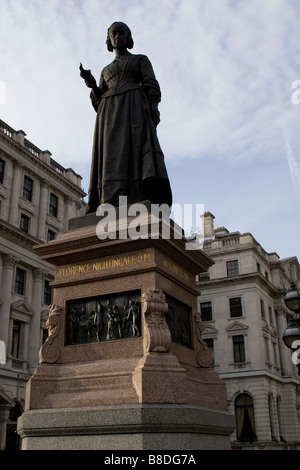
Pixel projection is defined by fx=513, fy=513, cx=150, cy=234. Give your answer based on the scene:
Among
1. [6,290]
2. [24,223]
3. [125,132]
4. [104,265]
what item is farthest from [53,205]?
[104,265]

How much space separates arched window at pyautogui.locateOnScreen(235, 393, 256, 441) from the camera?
4666cm

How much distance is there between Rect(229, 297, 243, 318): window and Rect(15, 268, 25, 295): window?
22.6 meters

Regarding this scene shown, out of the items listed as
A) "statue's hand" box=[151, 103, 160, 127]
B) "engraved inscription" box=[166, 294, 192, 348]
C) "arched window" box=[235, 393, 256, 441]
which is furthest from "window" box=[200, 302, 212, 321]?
"engraved inscription" box=[166, 294, 192, 348]

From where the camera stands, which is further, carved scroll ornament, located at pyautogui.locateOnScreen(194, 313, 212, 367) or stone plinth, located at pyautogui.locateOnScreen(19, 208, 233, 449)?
carved scroll ornament, located at pyautogui.locateOnScreen(194, 313, 212, 367)

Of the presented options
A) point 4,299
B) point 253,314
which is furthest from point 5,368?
point 253,314

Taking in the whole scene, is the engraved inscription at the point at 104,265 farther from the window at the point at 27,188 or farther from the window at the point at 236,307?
the window at the point at 236,307

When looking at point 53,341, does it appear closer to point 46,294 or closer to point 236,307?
point 46,294

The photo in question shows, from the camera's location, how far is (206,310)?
52969 millimetres

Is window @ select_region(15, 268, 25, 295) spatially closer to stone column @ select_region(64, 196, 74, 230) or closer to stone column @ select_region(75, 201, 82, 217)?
stone column @ select_region(64, 196, 74, 230)

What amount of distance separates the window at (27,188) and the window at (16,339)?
33.1 ft

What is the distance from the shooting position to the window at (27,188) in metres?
40.6

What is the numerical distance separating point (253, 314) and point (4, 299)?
83.1 ft
